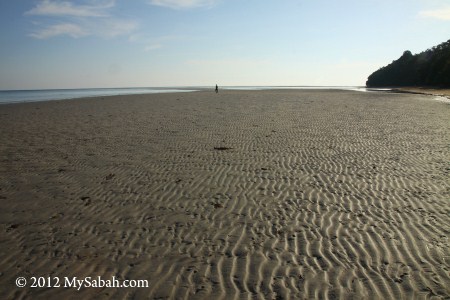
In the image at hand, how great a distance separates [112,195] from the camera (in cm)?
884

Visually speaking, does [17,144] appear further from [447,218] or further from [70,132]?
[447,218]

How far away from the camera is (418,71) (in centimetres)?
8662

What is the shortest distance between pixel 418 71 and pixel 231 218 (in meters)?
96.7

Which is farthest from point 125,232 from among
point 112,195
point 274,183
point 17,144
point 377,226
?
point 17,144

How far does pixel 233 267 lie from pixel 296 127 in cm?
1448

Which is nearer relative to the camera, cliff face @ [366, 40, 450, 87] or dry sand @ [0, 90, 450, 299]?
dry sand @ [0, 90, 450, 299]

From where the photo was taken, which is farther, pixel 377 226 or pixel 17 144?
pixel 17 144

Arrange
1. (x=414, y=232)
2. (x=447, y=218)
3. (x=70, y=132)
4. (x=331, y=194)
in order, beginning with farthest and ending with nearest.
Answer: (x=70, y=132) → (x=331, y=194) → (x=447, y=218) → (x=414, y=232)

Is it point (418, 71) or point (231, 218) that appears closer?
point (231, 218)

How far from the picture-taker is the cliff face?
72.3 m

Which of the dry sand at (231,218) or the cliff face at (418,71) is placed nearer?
the dry sand at (231,218)

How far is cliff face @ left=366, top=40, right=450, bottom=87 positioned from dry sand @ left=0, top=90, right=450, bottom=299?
7052 cm

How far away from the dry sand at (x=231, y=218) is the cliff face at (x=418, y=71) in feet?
231

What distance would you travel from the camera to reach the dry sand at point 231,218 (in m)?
5.15
